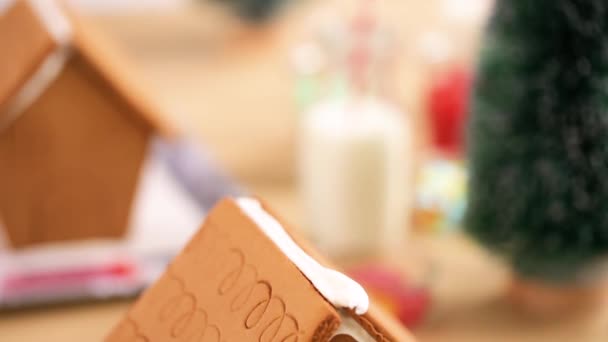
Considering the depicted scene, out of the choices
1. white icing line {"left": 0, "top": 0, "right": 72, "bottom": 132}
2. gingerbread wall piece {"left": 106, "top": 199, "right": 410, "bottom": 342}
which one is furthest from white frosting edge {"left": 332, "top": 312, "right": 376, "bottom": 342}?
white icing line {"left": 0, "top": 0, "right": 72, "bottom": 132}

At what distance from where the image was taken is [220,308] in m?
0.40

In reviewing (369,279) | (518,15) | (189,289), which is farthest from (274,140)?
(189,289)

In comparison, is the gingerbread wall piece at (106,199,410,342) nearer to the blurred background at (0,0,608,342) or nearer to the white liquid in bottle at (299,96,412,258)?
the blurred background at (0,0,608,342)

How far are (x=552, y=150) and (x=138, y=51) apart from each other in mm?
890

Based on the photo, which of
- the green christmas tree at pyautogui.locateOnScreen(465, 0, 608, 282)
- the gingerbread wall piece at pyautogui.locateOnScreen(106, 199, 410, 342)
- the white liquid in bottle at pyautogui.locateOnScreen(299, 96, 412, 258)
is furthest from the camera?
the white liquid in bottle at pyautogui.locateOnScreen(299, 96, 412, 258)

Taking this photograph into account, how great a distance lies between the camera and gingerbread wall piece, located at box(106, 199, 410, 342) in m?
0.37

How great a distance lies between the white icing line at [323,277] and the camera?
0.37m

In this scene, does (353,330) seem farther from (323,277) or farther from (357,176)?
(357,176)

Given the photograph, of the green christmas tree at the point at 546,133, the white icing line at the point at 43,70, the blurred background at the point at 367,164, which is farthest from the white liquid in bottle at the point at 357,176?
the white icing line at the point at 43,70

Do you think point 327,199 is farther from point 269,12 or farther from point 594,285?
point 269,12

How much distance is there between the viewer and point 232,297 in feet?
1.32

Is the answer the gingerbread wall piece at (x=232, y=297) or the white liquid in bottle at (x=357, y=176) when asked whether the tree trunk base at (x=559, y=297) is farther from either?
the gingerbread wall piece at (x=232, y=297)

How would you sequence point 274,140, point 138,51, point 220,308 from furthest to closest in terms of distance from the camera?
point 138,51 < point 274,140 < point 220,308

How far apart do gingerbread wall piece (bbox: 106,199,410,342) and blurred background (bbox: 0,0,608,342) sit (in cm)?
21
